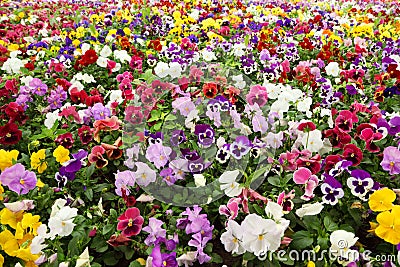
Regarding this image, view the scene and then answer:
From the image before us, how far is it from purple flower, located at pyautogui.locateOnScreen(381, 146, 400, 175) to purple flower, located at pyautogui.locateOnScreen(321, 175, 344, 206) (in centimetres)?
36

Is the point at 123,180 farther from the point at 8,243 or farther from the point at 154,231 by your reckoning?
the point at 8,243

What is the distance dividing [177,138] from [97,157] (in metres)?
0.53

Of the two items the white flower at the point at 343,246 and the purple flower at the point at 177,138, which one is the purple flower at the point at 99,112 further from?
the white flower at the point at 343,246

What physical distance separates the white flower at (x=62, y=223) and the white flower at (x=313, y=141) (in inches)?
56.4

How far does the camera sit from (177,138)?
2.57m

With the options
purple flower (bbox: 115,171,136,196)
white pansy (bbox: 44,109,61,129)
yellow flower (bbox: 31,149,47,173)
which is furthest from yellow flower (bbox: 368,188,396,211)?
white pansy (bbox: 44,109,61,129)

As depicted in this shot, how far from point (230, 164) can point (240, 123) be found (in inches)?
15.8

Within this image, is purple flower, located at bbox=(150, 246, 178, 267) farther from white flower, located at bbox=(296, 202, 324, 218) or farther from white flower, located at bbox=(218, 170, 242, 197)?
white flower, located at bbox=(296, 202, 324, 218)

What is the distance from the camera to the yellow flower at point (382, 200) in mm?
1873

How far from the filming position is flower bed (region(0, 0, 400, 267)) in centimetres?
194

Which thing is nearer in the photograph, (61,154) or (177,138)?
(61,154)

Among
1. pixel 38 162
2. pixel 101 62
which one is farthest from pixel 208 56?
pixel 38 162

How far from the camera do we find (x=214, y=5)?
7598mm

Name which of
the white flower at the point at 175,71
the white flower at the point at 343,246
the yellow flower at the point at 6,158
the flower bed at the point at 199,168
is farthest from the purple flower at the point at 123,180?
the white flower at the point at 175,71
